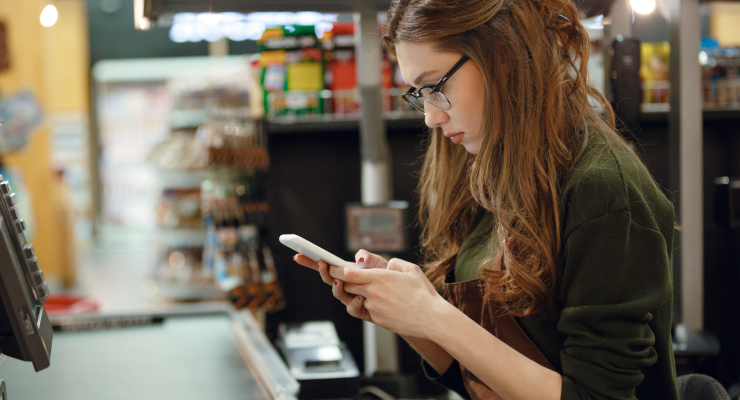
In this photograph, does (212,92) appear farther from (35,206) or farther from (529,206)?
(35,206)

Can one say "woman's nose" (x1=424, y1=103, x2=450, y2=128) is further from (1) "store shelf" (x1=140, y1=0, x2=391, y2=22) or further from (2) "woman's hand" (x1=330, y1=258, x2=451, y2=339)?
(1) "store shelf" (x1=140, y1=0, x2=391, y2=22)

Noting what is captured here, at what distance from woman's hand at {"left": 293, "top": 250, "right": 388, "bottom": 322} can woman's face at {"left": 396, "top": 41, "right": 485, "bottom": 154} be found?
1.02ft

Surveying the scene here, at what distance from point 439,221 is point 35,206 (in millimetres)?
6333

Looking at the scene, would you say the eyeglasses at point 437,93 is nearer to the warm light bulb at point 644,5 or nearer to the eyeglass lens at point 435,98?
the eyeglass lens at point 435,98

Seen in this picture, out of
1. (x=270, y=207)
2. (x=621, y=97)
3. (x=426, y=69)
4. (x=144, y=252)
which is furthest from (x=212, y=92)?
(x=144, y=252)

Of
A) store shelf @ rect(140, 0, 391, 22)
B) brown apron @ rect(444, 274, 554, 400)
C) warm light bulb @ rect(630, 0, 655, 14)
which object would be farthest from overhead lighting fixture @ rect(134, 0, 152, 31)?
warm light bulb @ rect(630, 0, 655, 14)

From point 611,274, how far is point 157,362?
1.09 m

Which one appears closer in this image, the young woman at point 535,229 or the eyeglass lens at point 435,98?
the young woman at point 535,229

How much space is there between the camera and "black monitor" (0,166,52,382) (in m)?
0.87

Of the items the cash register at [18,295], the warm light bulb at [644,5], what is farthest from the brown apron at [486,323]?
the warm light bulb at [644,5]

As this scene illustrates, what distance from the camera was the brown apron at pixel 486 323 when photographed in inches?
44.8

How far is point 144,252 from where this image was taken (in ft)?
26.9

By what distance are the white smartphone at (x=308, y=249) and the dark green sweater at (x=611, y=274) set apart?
410mm

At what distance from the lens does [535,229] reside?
1053mm
